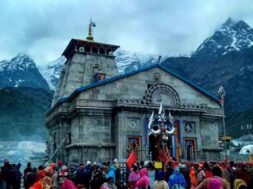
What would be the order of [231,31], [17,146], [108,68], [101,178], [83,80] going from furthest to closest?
[231,31], [17,146], [108,68], [83,80], [101,178]

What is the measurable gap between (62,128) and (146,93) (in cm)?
837

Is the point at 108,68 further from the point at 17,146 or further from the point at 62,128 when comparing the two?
the point at 17,146

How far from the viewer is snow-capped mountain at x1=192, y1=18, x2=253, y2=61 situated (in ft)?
555

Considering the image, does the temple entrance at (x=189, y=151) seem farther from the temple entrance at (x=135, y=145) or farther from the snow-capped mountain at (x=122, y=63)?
the snow-capped mountain at (x=122, y=63)

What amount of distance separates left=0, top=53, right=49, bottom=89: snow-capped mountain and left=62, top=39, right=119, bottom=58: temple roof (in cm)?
13158

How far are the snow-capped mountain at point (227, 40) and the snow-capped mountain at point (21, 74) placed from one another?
77.3m

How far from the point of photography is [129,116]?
2783 centimetres

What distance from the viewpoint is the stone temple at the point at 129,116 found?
27594mm

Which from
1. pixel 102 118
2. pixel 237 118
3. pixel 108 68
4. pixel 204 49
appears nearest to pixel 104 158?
pixel 102 118

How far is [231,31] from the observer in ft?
617

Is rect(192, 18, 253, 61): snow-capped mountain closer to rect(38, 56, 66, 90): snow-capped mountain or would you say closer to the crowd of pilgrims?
rect(38, 56, 66, 90): snow-capped mountain

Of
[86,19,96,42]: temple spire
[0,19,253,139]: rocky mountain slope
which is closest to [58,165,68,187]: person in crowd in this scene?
[86,19,96,42]: temple spire

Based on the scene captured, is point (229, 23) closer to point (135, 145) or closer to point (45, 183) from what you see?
point (135, 145)

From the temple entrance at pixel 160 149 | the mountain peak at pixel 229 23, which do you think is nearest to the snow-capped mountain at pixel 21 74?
the mountain peak at pixel 229 23
